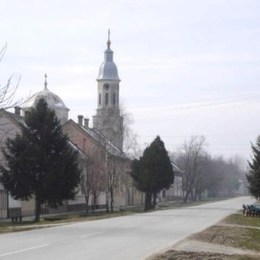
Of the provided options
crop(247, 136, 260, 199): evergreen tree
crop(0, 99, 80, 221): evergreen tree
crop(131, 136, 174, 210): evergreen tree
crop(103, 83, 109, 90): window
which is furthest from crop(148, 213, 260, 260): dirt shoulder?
crop(103, 83, 109, 90): window

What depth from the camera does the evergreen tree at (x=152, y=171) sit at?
6544cm

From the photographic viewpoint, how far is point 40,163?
143 feet

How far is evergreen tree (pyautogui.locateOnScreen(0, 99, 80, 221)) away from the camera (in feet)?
142

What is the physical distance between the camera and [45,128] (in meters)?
44.0

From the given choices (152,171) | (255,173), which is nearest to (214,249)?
(255,173)

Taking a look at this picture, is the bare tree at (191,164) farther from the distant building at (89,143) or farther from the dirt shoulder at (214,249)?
the dirt shoulder at (214,249)

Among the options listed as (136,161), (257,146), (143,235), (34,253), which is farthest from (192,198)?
(34,253)

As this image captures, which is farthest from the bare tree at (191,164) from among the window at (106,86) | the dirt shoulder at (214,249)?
the dirt shoulder at (214,249)

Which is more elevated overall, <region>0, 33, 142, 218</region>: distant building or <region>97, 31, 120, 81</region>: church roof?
<region>97, 31, 120, 81</region>: church roof

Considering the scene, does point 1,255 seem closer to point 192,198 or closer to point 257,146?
point 257,146

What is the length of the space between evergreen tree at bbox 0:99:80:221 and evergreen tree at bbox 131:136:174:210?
21.7 meters

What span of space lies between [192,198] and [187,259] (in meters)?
110

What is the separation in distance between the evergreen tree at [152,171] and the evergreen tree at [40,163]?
2166 cm

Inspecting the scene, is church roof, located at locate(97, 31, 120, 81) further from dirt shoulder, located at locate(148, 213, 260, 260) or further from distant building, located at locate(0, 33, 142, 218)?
dirt shoulder, located at locate(148, 213, 260, 260)
